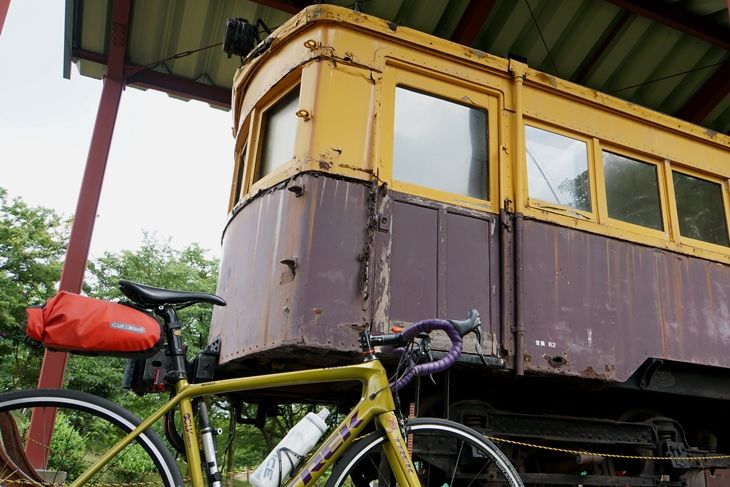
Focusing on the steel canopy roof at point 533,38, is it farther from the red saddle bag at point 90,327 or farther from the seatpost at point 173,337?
the red saddle bag at point 90,327

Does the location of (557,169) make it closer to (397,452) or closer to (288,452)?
(397,452)

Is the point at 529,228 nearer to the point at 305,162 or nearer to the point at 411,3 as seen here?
the point at 305,162

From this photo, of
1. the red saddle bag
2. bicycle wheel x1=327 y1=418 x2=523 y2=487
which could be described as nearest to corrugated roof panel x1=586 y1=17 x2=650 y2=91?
A: bicycle wheel x1=327 y1=418 x2=523 y2=487

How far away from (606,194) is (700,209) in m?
0.96

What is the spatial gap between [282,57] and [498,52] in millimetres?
4321

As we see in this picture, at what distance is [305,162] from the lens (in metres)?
3.34

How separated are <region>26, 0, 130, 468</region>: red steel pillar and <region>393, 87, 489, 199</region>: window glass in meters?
4.31

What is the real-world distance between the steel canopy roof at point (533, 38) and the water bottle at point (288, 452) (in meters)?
5.37

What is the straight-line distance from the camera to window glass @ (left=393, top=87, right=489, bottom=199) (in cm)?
368

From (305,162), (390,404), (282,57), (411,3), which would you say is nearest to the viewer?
(390,404)

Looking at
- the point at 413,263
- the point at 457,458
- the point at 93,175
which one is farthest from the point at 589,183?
the point at 93,175

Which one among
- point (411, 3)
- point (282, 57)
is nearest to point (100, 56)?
point (411, 3)

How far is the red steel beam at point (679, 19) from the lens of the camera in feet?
21.6

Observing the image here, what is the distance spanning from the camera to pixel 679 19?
6758 millimetres
